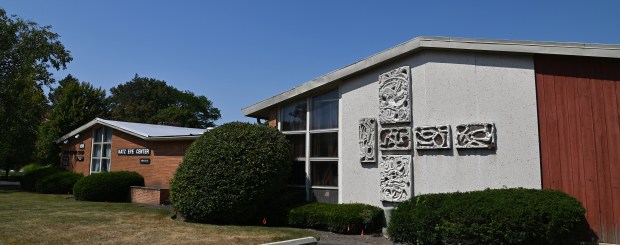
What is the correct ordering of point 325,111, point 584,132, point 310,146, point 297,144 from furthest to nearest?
point 297,144, point 310,146, point 325,111, point 584,132

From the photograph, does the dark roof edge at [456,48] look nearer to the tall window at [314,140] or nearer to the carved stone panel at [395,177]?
the tall window at [314,140]

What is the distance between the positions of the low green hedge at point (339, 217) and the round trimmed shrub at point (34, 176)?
19143 millimetres

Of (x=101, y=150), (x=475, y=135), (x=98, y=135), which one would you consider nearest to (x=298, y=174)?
(x=475, y=135)

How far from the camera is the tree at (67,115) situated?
96.3ft

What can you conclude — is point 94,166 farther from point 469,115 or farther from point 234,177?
point 469,115

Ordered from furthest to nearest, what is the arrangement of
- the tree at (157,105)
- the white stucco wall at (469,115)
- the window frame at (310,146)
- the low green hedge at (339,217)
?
the tree at (157,105) < the window frame at (310,146) < the low green hedge at (339,217) < the white stucco wall at (469,115)

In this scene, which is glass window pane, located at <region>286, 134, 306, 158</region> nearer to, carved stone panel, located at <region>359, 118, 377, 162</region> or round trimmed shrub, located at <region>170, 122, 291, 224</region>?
round trimmed shrub, located at <region>170, 122, 291, 224</region>

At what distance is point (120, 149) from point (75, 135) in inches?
199

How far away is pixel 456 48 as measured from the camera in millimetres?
11000

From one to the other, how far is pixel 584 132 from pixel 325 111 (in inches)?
268

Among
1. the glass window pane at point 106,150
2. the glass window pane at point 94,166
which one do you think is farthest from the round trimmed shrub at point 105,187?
the glass window pane at point 94,166

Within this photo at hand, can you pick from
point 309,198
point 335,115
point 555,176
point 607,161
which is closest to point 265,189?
point 309,198

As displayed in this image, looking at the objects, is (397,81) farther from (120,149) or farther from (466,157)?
(120,149)

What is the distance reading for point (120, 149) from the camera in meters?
22.8
